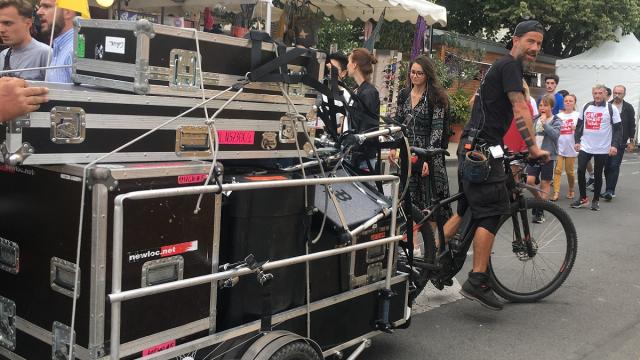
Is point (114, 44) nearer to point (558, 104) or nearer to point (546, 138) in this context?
point (546, 138)

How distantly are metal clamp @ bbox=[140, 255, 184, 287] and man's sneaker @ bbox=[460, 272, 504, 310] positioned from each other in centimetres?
250

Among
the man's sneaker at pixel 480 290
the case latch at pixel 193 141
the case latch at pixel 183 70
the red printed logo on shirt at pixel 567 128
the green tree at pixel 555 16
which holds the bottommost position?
the man's sneaker at pixel 480 290

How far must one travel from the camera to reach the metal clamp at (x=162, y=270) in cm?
230

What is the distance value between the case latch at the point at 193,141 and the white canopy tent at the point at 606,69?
65.4 ft

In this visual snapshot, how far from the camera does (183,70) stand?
102 inches

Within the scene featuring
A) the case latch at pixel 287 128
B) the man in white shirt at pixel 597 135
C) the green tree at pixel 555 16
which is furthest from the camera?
the green tree at pixel 555 16

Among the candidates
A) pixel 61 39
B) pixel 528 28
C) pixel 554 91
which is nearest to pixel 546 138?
pixel 554 91

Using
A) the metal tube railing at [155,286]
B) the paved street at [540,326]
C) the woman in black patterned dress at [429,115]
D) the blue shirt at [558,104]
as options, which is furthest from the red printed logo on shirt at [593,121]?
the metal tube railing at [155,286]

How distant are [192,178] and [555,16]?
20.6 metres

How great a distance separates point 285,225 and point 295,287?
32 cm

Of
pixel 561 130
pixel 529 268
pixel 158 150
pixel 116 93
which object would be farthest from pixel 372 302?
pixel 561 130

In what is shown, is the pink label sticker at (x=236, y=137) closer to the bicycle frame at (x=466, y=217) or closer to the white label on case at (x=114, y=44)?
the white label on case at (x=114, y=44)

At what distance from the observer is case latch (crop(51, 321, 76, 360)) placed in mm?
2299

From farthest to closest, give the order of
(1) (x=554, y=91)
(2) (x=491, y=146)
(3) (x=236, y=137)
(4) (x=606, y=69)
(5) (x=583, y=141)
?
(4) (x=606, y=69) < (1) (x=554, y=91) < (5) (x=583, y=141) < (2) (x=491, y=146) < (3) (x=236, y=137)
